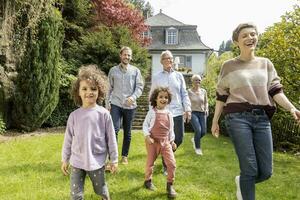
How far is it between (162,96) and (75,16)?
52.9ft

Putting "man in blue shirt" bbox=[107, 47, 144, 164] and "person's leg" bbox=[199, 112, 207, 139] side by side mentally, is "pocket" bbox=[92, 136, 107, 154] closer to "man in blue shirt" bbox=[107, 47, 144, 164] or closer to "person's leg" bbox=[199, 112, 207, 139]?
"man in blue shirt" bbox=[107, 47, 144, 164]

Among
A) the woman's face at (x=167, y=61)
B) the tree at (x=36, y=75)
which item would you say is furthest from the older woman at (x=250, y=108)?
the tree at (x=36, y=75)

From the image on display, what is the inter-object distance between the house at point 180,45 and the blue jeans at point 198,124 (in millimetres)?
26525

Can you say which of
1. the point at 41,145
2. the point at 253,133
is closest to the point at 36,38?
the point at 41,145

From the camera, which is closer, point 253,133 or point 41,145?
point 253,133

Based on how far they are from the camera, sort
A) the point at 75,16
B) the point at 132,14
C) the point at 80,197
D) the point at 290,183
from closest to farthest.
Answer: the point at 80,197
the point at 290,183
the point at 75,16
the point at 132,14

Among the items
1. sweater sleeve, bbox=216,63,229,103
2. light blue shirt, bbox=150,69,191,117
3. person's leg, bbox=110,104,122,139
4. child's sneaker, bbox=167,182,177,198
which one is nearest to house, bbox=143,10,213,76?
person's leg, bbox=110,104,122,139

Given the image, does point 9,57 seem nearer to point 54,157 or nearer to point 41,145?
point 41,145

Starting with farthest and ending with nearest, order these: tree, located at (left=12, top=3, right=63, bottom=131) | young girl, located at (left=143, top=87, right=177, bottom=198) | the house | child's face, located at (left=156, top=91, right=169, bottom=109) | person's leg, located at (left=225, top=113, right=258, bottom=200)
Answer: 1. the house
2. tree, located at (left=12, top=3, right=63, bottom=131)
3. child's face, located at (left=156, top=91, right=169, bottom=109)
4. young girl, located at (left=143, top=87, right=177, bottom=198)
5. person's leg, located at (left=225, top=113, right=258, bottom=200)

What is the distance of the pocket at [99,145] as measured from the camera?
12.9ft

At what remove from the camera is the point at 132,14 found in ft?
76.7

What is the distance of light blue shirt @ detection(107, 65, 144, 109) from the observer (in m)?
6.91

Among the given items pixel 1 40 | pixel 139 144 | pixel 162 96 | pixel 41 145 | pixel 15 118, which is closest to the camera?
pixel 162 96

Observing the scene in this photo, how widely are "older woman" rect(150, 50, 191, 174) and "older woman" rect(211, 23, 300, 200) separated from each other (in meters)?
2.25
